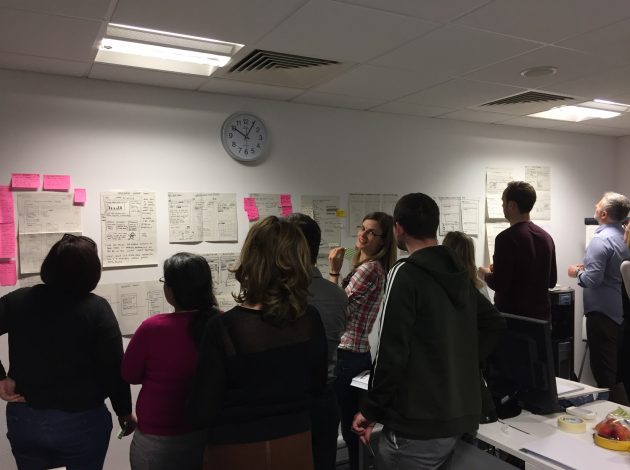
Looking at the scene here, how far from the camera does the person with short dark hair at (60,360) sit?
1796 millimetres

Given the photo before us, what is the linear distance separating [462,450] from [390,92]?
2165 millimetres

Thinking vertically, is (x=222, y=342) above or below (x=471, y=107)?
below

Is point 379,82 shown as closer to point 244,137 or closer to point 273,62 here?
point 273,62

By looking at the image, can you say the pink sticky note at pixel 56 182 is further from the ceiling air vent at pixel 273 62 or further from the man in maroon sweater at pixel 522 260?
the man in maroon sweater at pixel 522 260

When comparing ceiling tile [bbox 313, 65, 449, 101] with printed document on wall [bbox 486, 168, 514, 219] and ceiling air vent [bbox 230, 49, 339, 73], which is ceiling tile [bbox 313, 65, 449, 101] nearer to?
ceiling air vent [bbox 230, 49, 339, 73]

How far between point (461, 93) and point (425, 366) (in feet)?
7.24

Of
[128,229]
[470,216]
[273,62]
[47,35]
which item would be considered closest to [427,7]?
[273,62]

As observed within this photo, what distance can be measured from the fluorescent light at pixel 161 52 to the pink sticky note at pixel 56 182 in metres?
0.76

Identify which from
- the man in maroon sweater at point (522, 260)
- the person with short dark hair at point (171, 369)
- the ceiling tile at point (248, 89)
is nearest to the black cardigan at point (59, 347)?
the person with short dark hair at point (171, 369)

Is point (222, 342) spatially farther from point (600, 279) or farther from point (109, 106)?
point (600, 279)

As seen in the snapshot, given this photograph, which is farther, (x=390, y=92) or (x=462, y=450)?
(x=390, y=92)

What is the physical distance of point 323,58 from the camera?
2.56 meters

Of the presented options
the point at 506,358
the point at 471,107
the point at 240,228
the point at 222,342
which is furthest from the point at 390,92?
the point at 222,342

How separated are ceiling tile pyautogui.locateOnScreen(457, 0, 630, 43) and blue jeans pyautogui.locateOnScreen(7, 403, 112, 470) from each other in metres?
2.14
